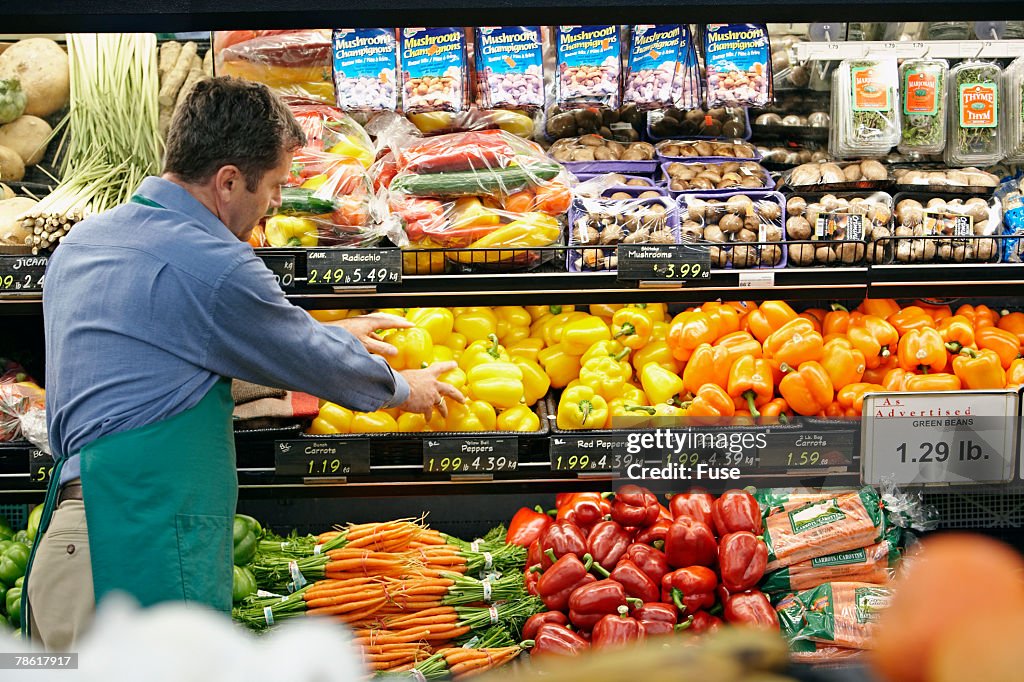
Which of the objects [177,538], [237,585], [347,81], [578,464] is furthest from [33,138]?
[578,464]

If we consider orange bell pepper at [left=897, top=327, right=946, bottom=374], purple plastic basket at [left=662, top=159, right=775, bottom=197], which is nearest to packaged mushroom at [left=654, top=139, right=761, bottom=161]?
purple plastic basket at [left=662, top=159, right=775, bottom=197]

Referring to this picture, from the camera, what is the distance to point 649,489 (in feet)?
8.68

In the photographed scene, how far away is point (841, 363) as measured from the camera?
3.01 m

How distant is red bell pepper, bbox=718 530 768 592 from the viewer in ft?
8.63

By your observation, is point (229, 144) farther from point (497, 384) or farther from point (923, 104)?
point (923, 104)

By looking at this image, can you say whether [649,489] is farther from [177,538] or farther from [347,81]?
[347,81]

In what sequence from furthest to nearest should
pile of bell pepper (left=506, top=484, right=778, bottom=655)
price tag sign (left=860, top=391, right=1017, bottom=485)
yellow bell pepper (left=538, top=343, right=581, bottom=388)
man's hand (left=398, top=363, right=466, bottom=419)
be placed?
yellow bell pepper (left=538, top=343, right=581, bottom=388)
pile of bell pepper (left=506, top=484, right=778, bottom=655)
price tag sign (left=860, top=391, right=1017, bottom=485)
man's hand (left=398, top=363, right=466, bottom=419)

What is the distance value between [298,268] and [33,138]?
4.27ft

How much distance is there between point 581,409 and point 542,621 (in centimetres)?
71

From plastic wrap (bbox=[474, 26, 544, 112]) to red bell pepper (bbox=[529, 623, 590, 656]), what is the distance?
1672mm

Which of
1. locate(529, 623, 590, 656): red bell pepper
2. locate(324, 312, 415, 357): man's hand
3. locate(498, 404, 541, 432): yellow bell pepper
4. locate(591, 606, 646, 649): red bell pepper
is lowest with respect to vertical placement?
locate(529, 623, 590, 656): red bell pepper

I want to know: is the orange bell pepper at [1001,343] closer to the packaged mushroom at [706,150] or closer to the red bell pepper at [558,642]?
the packaged mushroom at [706,150]

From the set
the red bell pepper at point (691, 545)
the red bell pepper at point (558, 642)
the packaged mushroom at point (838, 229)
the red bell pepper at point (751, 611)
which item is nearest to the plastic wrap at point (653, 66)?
the packaged mushroom at point (838, 229)

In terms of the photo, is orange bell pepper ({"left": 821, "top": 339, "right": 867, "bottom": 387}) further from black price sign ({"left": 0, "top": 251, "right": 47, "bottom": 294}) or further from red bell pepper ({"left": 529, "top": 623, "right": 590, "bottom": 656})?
black price sign ({"left": 0, "top": 251, "right": 47, "bottom": 294})
